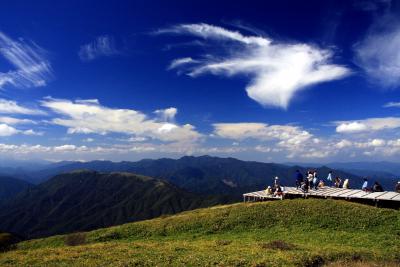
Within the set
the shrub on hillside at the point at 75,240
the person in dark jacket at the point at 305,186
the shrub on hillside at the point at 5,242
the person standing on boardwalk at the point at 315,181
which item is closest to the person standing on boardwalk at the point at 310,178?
the person standing on boardwalk at the point at 315,181

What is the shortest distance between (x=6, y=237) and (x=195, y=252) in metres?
33.4

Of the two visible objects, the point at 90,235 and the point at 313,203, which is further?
the point at 90,235

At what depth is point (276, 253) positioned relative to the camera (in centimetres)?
2977

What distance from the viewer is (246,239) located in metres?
40.7

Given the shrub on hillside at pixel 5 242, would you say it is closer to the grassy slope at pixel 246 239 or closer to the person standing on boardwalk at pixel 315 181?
the grassy slope at pixel 246 239

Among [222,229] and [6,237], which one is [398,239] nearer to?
[222,229]

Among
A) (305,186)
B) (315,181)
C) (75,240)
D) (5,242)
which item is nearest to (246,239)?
(305,186)

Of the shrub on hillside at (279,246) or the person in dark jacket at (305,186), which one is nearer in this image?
the shrub on hillside at (279,246)

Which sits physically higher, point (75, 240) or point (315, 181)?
point (315, 181)

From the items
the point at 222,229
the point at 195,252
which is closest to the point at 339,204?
the point at 222,229

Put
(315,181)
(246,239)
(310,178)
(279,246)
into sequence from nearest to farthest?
(279,246)
(246,239)
(315,181)
(310,178)

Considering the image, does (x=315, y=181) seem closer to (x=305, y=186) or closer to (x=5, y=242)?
(x=305, y=186)

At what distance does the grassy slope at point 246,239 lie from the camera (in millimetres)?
28734

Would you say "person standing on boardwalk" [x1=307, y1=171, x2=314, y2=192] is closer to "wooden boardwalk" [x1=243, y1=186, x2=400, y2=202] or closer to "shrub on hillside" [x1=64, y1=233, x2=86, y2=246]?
"wooden boardwalk" [x1=243, y1=186, x2=400, y2=202]
